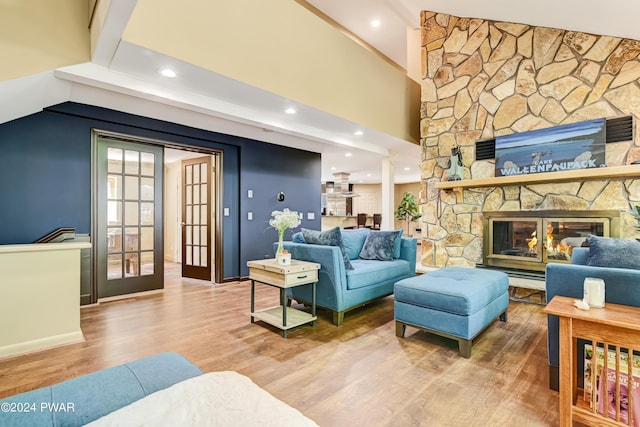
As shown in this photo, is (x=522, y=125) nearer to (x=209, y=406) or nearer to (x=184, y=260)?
(x=209, y=406)

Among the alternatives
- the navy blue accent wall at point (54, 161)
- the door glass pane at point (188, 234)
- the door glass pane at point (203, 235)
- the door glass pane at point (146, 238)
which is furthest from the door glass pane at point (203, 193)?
the door glass pane at point (146, 238)

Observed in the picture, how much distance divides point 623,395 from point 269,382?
6.17 ft

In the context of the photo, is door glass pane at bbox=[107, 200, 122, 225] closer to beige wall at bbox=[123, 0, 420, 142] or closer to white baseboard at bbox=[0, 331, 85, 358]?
white baseboard at bbox=[0, 331, 85, 358]

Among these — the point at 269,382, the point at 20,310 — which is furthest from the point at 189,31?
the point at 269,382

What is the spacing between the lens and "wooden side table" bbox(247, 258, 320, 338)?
2758mm

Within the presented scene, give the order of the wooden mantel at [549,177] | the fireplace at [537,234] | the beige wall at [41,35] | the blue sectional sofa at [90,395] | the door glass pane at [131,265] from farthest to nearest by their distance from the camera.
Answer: the door glass pane at [131,265], the fireplace at [537,234], the wooden mantel at [549,177], the beige wall at [41,35], the blue sectional sofa at [90,395]

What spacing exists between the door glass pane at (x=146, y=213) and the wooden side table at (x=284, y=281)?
2.15 metres

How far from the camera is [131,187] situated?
421 cm

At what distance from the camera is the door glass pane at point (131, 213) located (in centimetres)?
416

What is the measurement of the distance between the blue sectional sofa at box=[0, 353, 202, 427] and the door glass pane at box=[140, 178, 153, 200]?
3.84 meters

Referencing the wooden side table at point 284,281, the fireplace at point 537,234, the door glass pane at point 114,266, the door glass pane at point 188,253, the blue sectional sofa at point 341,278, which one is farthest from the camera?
the door glass pane at point 188,253

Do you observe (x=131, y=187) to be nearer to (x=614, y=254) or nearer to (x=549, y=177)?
(x=614, y=254)

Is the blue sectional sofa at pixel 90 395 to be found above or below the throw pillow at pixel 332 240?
below

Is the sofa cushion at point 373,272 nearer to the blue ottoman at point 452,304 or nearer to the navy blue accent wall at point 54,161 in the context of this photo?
the blue ottoman at point 452,304
